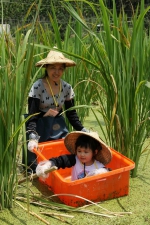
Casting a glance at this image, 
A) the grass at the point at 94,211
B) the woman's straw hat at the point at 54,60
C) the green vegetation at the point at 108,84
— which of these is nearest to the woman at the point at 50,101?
the woman's straw hat at the point at 54,60

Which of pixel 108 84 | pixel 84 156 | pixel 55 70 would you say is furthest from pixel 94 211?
pixel 55 70

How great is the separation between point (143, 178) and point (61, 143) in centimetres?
50

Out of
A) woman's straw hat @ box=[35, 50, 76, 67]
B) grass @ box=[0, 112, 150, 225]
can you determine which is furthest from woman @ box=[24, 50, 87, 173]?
grass @ box=[0, 112, 150, 225]

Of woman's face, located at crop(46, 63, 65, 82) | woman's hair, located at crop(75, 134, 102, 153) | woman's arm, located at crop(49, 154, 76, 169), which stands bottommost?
woman's arm, located at crop(49, 154, 76, 169)

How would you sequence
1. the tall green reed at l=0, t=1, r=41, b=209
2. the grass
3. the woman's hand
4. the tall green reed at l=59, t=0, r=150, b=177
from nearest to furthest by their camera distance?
the tall green reed at l=0, t=1, r=41, b=209 → the grass → the woman's hand → the tall green reed at l=59, t=0, r=150, b=177

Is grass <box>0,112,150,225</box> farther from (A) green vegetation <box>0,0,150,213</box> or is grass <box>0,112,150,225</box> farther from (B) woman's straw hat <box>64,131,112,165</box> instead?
(B) woman's straw hat <box>64,131,112,165</box>

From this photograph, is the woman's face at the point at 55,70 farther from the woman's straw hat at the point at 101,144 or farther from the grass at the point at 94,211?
the grass at the point at 94,211

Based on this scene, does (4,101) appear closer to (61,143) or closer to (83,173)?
(83,173)

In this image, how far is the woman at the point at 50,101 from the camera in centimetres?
199

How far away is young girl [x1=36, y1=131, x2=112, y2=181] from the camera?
183 centimetres

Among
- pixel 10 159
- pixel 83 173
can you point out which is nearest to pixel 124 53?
pixel 83 173

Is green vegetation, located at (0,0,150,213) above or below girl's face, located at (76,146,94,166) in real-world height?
above

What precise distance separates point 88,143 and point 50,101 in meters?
0.39

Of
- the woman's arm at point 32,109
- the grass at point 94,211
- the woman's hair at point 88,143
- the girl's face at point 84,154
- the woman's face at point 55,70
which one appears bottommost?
the grass at point 94,211
